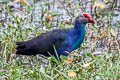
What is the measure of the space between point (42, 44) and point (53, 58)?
36.2 inches

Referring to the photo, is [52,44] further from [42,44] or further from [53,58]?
[53,58]

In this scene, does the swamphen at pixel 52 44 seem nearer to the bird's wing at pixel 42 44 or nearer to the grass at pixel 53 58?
the bird's wing at pixel 42 44

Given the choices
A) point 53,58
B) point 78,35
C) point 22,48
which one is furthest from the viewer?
point 78,35

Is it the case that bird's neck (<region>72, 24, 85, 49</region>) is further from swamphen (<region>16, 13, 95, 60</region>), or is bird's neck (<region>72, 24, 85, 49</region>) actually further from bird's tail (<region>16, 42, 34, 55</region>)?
bird's tail (<region>16, 42, 34, 55</region>)

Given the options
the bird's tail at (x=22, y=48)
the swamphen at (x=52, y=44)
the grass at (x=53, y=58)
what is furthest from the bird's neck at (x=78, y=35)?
the bird's tail at (x=22, y=48)

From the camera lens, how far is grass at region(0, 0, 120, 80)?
552cm

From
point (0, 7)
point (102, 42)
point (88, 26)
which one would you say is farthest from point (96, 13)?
point (0, 7)

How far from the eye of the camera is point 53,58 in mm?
5676

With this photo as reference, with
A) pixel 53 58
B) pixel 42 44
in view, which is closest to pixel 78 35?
pixel 42 44

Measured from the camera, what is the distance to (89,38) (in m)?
7.59

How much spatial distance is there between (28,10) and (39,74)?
8.90 ft

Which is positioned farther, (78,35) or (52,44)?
(78,35)

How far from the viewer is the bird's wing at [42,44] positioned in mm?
6535

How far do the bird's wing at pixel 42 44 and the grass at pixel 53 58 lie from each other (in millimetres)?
163
